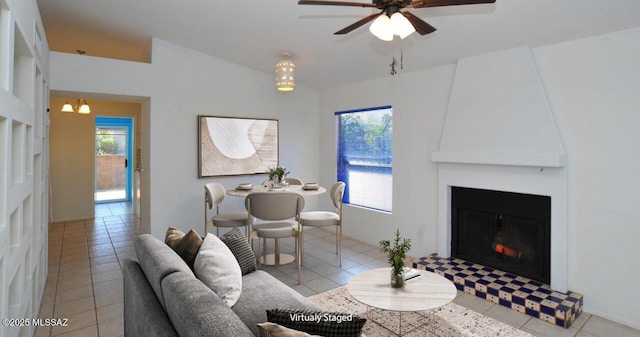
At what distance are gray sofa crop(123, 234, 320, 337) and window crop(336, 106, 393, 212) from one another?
9.09 ft

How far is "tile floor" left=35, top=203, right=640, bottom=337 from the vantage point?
263 centimetres

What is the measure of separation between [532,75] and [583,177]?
3.23 feet

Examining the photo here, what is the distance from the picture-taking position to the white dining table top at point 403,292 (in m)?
2.09

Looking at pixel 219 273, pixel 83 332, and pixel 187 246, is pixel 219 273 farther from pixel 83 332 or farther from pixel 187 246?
pixel 83 332

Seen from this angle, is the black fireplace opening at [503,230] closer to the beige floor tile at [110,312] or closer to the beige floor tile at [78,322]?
the beige floor tile at [110,312]

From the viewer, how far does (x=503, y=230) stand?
3.51 metres

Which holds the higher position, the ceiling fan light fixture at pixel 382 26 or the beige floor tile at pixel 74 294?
the ceiling fan light fixture at pixel 382 26

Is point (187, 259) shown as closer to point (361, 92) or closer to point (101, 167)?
point (361, 92)

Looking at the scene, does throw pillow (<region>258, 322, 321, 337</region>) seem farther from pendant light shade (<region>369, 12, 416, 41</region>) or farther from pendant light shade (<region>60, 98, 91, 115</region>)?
pendant light shade (<region>60, 98, 91, 115</region>)

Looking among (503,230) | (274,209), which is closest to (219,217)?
A: (274,209)

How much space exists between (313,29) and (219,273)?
2.56 meters

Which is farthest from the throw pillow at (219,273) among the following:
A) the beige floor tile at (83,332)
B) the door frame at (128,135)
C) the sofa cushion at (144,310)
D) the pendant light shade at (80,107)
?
the door frame at (128,135)

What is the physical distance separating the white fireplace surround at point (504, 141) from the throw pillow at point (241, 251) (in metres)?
2.34

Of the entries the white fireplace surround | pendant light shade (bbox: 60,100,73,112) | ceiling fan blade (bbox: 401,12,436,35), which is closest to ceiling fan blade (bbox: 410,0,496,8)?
ceiling fan blade (bbox: 401,12,436,35)
